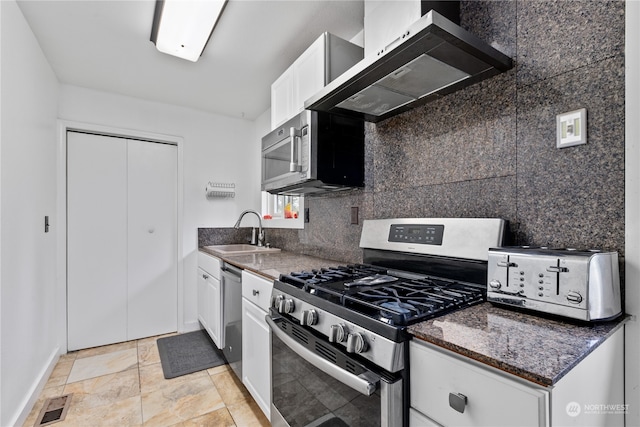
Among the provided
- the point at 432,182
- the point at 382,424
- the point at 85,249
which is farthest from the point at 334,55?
the point at 85,249

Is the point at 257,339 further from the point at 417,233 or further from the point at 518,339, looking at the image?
the point at 518,339

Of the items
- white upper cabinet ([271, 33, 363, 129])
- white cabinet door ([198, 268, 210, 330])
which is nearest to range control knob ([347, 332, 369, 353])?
white upper cabinet ([271, 33, 363, 129])

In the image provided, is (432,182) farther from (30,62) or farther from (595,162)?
(30,62)

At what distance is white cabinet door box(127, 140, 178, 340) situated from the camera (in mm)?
3016

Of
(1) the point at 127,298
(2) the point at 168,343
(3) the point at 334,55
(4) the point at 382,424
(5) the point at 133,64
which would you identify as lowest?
(2) the point at 168,343

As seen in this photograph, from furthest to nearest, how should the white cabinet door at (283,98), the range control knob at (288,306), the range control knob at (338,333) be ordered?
the white cabinet door at (283,98) < the range control knob at (288,306) < the range control knob at (338,333)

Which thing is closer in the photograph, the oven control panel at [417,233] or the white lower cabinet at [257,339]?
the oven control panel at [417,233]

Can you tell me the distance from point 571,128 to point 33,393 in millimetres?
3130

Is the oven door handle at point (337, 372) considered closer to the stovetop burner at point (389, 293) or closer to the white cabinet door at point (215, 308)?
the stovetop burner at point (389, 293)

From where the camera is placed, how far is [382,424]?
0.85 meters

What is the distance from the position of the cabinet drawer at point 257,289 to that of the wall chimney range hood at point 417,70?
98 cm

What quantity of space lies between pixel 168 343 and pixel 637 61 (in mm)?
3486

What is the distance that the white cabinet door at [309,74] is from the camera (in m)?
1.79

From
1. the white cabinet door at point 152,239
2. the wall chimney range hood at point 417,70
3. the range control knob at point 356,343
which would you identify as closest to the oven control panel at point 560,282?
the range control knob at point 356,343
